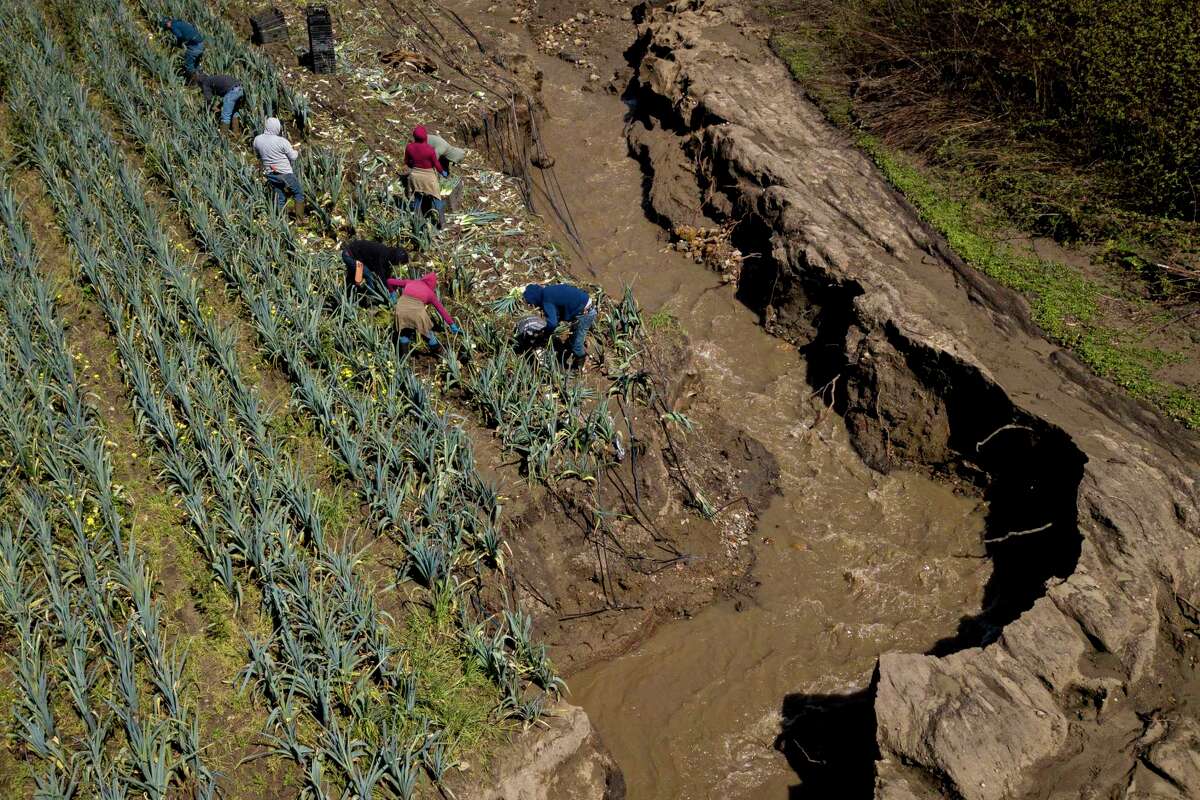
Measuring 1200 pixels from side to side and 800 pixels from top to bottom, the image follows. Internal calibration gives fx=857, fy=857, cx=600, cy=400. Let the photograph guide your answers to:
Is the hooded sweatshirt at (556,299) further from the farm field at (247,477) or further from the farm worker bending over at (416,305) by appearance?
the farm worker bending over at (416,305)

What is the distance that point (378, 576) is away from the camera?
592 centimetres

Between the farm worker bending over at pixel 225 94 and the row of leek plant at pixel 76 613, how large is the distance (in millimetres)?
3827

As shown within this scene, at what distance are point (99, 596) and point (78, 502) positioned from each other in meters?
0.87

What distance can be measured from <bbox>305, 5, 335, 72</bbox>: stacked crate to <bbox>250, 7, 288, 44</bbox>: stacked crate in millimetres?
696

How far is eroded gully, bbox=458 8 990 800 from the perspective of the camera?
233 inches

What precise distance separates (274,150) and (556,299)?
364cm

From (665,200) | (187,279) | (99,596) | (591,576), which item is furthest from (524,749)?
(665,200)

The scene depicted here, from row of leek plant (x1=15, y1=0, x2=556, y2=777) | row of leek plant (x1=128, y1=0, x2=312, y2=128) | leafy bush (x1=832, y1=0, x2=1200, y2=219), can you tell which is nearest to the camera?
row of leek plant (x1=15, y1=0, x2=556, y2=777)

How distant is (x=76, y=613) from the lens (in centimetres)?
529

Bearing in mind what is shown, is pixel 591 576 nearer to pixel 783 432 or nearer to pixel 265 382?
pixel 783 432

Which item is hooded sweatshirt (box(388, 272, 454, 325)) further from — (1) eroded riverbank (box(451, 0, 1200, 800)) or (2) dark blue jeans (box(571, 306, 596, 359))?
(1) eroded riverbank (box(451, 0, 1200, 800))

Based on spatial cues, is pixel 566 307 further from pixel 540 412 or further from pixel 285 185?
pixel 285 185

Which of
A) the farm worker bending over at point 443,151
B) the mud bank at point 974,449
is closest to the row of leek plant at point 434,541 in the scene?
the mud bank at point 974,449

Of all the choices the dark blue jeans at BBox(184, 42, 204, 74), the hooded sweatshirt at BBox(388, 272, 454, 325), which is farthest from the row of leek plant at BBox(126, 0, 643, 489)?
the dark blue jeans at BBox(184, 42, 204, 74)
